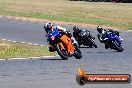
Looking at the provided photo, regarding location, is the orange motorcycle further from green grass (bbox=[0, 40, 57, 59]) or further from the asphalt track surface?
green grass (bbox=[0, 40, 57, 59])

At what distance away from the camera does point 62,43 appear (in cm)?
1664

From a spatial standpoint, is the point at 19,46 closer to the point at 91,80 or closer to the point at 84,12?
the point at 91,80

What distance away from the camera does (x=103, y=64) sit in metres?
16.9

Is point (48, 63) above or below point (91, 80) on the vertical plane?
below

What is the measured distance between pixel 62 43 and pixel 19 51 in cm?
389

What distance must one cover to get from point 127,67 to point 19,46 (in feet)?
24.2

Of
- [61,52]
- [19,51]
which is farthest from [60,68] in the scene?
[19,51]

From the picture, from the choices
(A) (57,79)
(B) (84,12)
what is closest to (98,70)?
(A) (57,79)

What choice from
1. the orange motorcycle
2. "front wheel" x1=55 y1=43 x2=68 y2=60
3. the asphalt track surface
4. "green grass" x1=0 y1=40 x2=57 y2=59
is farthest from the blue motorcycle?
"front wheel" x1=55 y1=43 x2=68 y2=60

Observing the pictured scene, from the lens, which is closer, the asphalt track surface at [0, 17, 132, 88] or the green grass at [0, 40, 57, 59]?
the asphalt track surface at [0, 17, 132, 88]

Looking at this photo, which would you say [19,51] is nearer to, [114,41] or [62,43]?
[62,43]

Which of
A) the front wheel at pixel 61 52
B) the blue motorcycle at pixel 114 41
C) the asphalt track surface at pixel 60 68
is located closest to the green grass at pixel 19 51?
the asphalt track surface at pixel 60 68

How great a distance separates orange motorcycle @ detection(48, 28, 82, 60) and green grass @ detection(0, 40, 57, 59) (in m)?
2.16

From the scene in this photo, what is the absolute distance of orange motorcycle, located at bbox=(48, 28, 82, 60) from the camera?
54.3 feet
